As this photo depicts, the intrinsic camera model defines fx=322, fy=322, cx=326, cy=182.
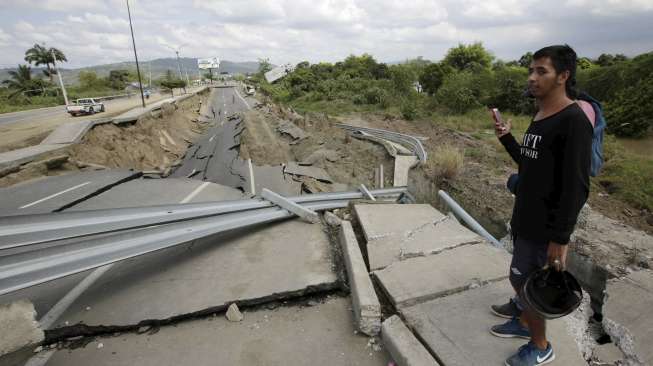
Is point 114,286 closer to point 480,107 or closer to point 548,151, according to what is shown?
point 548,151

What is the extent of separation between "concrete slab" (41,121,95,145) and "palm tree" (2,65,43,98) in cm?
4394

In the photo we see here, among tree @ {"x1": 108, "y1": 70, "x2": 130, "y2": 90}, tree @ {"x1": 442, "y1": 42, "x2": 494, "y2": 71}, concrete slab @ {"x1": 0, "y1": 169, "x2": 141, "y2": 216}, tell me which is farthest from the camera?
tree @ {"x1": 108, "y1": 70, "x2": 130, "y2": 90}

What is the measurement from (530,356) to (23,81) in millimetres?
64021

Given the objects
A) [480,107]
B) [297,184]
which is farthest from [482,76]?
[297,184]

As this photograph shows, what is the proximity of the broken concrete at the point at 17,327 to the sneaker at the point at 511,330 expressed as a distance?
3035 mm

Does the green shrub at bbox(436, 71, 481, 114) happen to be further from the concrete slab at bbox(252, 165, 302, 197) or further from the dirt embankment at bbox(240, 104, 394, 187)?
the concrete slab at bbox(252, 165, 302, 197)

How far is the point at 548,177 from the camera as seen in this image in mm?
1724

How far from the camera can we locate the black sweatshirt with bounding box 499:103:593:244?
1570 mm

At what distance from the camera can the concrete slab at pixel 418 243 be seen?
128 inches

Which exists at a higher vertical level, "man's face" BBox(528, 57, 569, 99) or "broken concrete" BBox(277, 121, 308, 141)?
"man's face" BBox(528, 57, 569, 99)

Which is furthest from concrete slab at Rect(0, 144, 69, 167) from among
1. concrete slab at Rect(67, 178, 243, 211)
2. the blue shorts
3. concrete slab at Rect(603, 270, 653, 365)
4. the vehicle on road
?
the vehicle on road

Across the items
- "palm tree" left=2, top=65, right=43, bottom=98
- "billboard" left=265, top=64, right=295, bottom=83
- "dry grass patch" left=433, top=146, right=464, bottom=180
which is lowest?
"dry grass patch" left=433, top=146, right=464, bottom=180

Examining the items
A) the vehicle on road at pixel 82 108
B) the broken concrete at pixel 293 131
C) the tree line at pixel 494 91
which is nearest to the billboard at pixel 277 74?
the tree line at pixel 494 91

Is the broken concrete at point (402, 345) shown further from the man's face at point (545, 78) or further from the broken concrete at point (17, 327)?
the broken concrete at point (17, 327)
